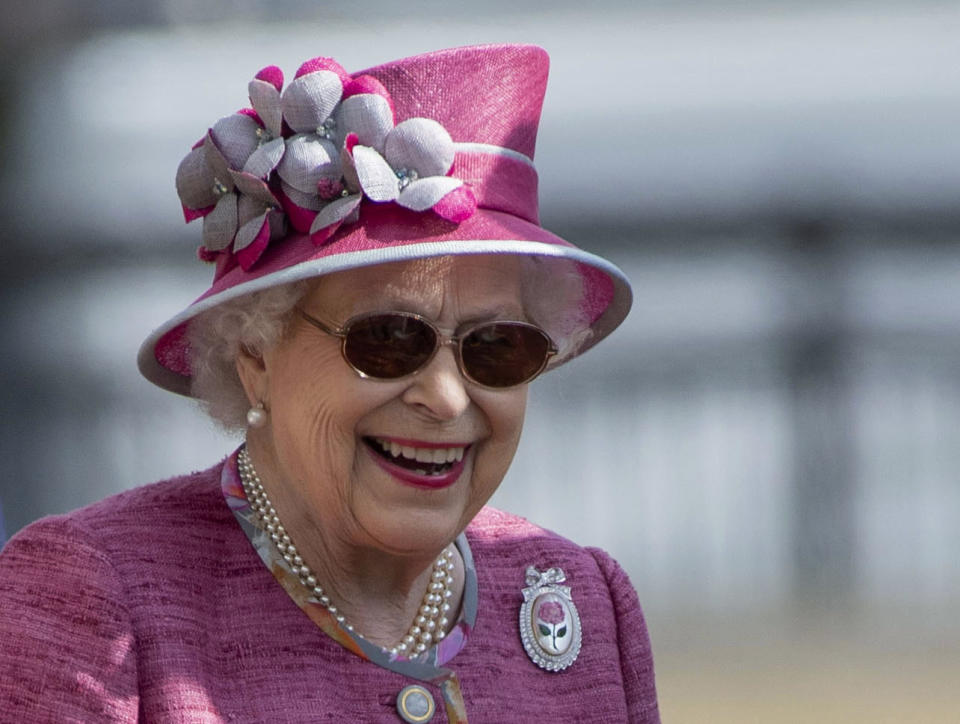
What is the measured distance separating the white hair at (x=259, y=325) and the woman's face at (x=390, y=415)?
0.04 m

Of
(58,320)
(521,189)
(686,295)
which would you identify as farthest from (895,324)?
(521,189)

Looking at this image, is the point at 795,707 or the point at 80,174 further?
the point at 80,174

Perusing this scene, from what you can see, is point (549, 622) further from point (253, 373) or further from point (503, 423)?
point (253, 373)

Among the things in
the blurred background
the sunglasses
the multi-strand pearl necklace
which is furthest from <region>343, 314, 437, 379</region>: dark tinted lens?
the blurred background

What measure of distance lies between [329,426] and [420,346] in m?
0.21

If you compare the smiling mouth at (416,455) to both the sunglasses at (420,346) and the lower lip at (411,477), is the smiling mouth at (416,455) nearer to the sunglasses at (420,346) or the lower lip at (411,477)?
the lower lip at (411,477)

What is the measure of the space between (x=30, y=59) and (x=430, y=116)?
8.22m

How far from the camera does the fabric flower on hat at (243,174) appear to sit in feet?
8.46

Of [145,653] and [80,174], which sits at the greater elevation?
[80,174]

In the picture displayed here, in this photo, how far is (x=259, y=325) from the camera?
8.76 ft

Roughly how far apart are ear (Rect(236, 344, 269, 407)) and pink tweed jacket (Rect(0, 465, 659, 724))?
0.20 meters

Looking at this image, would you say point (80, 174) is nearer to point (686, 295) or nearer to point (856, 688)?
point (686, 295)

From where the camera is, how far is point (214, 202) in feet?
8.86

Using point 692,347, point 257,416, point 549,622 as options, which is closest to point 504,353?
point 257,416
